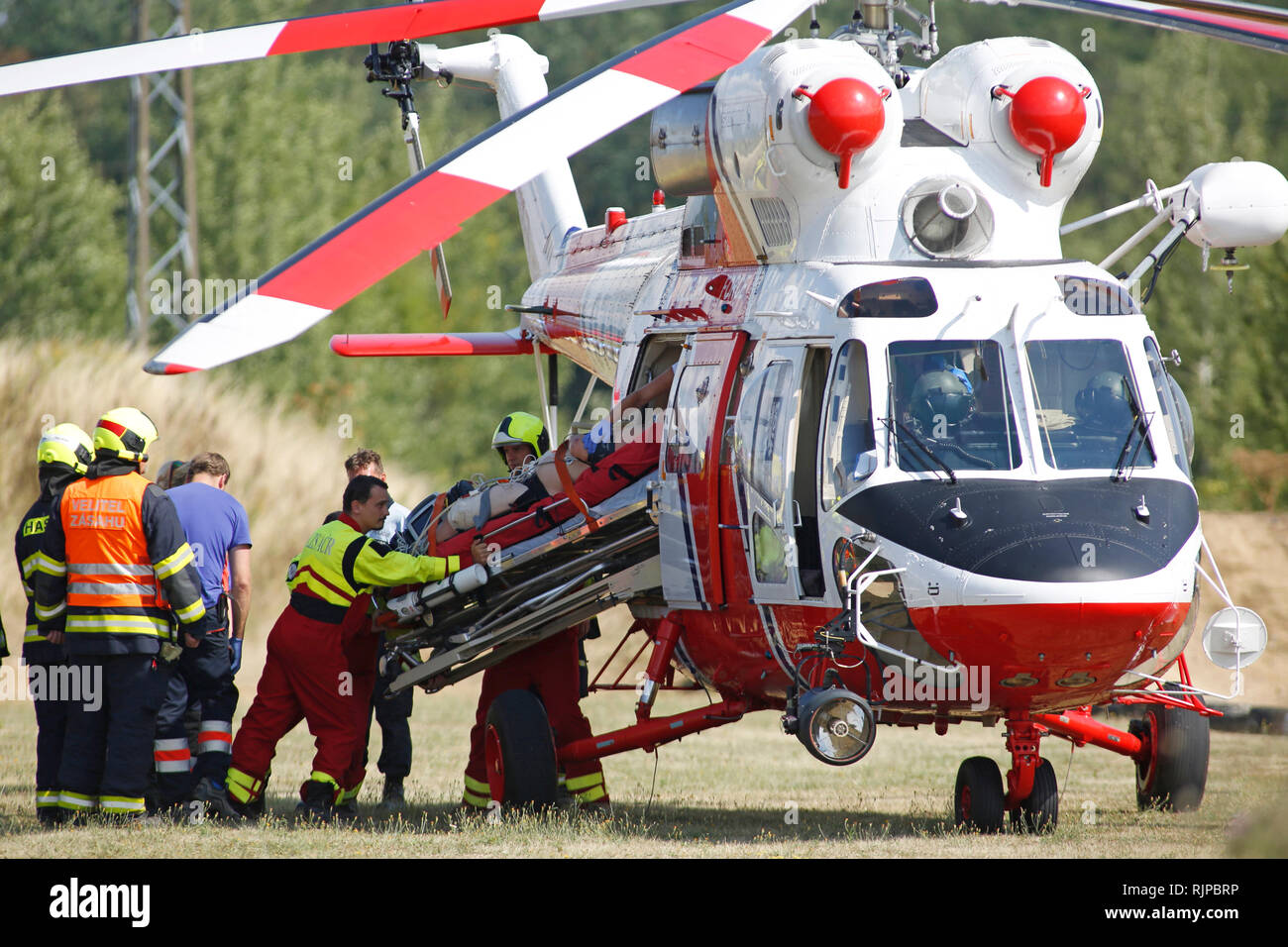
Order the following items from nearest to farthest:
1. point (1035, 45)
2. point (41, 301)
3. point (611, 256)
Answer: point (1035, 45) → point (611, 256) → point (41, 301)

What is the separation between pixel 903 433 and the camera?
23.2 ft

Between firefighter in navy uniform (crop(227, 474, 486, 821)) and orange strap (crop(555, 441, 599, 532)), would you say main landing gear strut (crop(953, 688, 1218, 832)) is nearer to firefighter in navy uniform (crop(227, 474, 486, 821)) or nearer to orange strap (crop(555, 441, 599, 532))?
orange strap (crop(555, 441, 599, 532))

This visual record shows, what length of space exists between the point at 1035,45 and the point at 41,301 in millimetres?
23484

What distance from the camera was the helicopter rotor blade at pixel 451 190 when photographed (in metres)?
4.59

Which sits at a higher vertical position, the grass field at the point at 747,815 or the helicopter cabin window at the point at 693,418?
the helicopter cabin window at the point at 693,418

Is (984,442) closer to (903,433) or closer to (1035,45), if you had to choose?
(903,433)

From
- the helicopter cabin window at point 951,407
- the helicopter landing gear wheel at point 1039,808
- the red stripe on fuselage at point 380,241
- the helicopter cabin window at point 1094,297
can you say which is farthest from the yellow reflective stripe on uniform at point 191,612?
the helicopter cabin window at point 1094,297

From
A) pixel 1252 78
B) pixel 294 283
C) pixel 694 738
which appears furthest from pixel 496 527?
pixel 1252 78

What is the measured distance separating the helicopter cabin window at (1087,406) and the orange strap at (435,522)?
338cm

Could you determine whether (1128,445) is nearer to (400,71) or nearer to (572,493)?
(572,493)

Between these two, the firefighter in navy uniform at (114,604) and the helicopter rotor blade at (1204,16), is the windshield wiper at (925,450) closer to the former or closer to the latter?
the helicopter rotor blade at (1204,16)

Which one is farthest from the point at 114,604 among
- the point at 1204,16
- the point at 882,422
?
the point at 1204,16

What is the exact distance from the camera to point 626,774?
1130 centimetres

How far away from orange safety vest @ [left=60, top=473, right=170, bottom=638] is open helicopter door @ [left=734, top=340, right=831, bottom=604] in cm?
310
